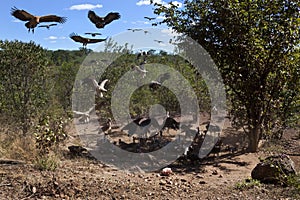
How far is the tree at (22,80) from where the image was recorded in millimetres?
8852

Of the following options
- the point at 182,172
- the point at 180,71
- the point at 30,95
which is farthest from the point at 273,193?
the point at 180,71

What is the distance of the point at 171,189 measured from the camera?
5.83m

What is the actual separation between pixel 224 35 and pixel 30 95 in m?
5.34

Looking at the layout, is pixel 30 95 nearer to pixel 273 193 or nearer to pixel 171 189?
pixel 171 189

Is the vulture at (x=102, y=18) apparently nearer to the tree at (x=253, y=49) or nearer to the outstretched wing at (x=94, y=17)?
the outstretched wing at (x=94, y=17)

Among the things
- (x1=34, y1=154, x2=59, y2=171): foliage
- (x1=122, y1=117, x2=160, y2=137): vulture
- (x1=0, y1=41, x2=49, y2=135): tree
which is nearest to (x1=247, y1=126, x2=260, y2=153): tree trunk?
(x1=122, y1=117, x2=160, y2=137): vulture

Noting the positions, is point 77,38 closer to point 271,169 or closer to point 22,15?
point 22,15

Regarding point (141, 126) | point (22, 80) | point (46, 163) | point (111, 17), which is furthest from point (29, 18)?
point (141, 126)

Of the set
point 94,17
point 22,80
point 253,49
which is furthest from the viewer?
point 22,80

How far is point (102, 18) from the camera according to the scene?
669 centimetres

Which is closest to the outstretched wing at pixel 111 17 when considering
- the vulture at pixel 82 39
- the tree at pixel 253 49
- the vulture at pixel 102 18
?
the vulture at pixel 102 18

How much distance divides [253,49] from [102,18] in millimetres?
3758

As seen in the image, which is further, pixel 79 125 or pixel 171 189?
pixel 79 125

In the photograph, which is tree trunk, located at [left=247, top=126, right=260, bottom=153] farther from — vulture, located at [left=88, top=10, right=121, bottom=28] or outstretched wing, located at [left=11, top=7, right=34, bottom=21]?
outstretched wing, located at [left=11, top=7, right=34, bottom=21]
